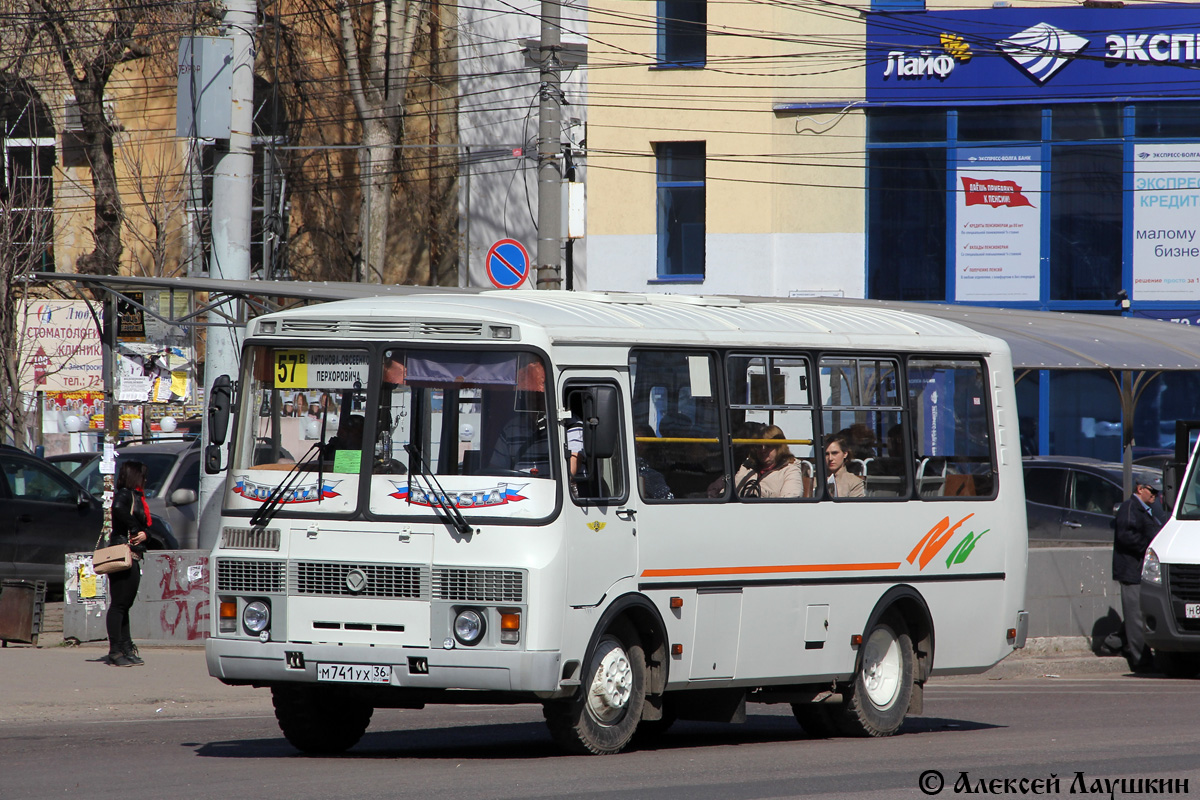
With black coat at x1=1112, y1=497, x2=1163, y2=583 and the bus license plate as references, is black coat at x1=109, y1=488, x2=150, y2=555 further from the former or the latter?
black coat at x1=1112, y1=497, x2=1163, y2=583

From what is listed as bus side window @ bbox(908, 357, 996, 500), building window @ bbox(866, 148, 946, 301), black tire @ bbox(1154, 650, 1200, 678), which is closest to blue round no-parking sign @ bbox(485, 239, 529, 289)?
bus side window @ bbox(908, 357, 996, 500)

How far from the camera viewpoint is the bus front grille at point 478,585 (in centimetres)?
877

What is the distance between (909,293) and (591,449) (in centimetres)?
2394

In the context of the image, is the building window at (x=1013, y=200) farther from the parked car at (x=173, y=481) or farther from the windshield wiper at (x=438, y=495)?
the windshield wiper at (x=438, y=495)

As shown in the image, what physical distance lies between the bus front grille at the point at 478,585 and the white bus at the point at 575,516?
14mm

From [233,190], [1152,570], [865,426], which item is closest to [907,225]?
[1152,570]

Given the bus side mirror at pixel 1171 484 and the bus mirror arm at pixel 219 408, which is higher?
the bus mirror arm at pixel 219 408

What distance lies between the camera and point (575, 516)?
29.7 ft

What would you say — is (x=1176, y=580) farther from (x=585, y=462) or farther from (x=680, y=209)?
(x=680, y=209)

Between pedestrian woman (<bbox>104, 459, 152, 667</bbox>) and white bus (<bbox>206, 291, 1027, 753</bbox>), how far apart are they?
5.23 m

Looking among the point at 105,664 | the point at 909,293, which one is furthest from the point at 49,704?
the point at 909,293

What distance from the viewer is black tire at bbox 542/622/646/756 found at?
9.16 m

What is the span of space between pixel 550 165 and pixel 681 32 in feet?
54.3

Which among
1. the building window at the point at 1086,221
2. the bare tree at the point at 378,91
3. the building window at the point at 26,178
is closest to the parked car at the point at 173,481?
the building window at the point at 26,178
